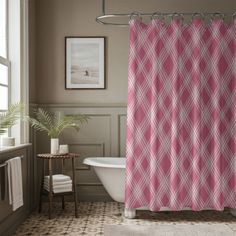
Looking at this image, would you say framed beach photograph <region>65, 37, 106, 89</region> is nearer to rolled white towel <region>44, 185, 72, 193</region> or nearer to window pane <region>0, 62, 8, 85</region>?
window pane <region>0, 62, 8, 85</region>

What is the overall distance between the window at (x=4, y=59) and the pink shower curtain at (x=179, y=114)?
124 cm

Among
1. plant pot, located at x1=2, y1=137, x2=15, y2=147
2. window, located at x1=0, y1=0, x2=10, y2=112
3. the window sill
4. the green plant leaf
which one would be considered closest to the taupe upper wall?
the green plant leaf

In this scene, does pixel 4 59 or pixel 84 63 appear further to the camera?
pixel 84 63

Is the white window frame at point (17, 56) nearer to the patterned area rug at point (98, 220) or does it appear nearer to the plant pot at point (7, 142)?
the plant pot at point (7, 142)

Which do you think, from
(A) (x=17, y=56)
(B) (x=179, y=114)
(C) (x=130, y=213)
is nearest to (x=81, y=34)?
(A) (x=17, y=56)

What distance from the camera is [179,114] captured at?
3.79 meters

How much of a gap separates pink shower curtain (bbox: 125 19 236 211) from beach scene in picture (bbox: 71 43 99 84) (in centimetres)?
100

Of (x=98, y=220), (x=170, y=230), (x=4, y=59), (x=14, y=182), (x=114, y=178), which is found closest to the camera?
(x=14, y=182)

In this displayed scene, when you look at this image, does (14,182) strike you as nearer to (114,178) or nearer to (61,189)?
(61,189)

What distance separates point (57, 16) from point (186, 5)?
5.21ft

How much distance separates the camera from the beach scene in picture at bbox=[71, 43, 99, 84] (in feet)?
15.4

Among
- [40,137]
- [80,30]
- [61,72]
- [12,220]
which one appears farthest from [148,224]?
[80,30]

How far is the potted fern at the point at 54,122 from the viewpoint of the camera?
412cm

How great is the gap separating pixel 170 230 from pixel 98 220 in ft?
2.49
